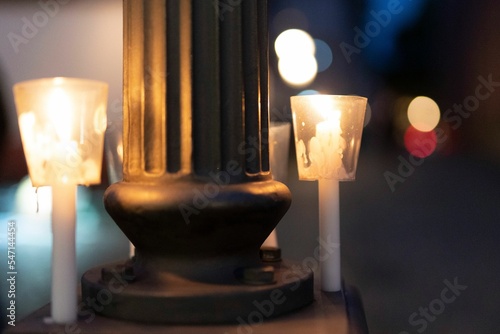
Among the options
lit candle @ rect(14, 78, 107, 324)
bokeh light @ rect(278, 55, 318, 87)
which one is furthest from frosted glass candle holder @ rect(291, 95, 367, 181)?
bokeh light @ rect(278, 55, 318, 87)

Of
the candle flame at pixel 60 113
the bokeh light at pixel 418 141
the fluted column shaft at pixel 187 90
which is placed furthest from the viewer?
the bokeh light at pixel 418 141

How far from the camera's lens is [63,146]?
2.41ft

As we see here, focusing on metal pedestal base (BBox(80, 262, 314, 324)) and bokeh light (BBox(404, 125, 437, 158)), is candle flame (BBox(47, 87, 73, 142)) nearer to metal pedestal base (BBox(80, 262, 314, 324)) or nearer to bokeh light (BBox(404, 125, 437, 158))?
metal pedestal base (BBox(80, 262, 314, 324))

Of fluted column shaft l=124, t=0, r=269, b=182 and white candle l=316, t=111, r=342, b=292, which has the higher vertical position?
fluted column shaft l=124, t=0, r=269, b=182

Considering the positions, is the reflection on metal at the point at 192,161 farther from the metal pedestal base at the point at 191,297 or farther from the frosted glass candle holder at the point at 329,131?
the frosted glass candle holder at the point at 329,131

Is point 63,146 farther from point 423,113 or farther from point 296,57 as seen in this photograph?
point 423,113

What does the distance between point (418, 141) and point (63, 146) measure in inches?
51.0

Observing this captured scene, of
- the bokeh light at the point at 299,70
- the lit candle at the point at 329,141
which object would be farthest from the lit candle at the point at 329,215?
the bokeh light at the point at 299,70

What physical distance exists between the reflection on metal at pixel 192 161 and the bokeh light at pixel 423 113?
1014 millimetres

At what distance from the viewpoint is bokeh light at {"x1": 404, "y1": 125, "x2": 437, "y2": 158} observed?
175cm

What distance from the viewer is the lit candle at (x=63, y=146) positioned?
2.40 feet

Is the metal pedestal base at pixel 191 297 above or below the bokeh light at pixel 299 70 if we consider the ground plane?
below

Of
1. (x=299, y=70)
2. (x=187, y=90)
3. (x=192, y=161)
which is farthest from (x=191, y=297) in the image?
(x=299, y=70)

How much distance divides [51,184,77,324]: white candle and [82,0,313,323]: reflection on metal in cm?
6
